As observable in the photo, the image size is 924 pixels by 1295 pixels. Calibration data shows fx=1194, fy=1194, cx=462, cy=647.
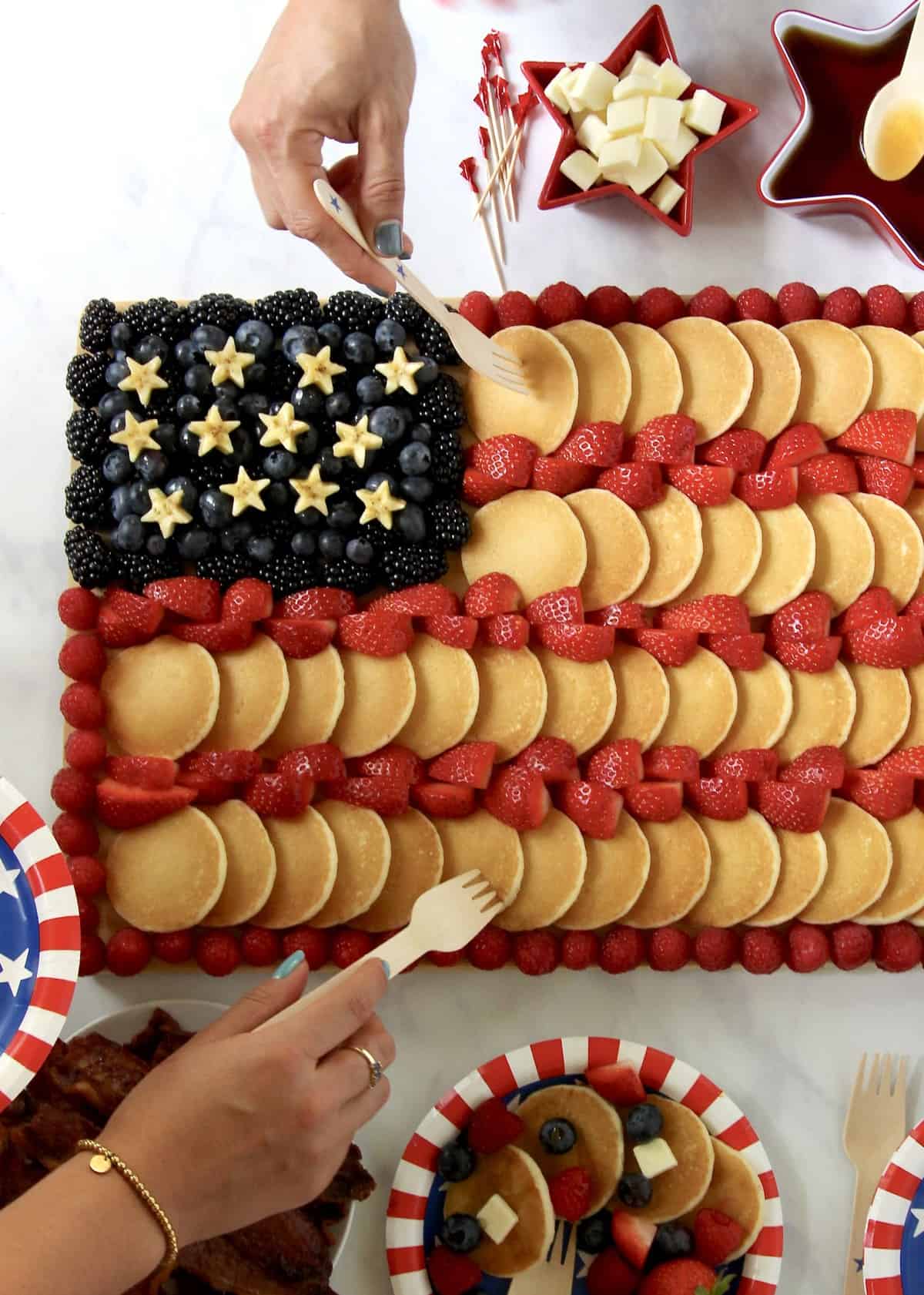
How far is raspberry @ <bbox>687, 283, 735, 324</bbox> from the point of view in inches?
78.5

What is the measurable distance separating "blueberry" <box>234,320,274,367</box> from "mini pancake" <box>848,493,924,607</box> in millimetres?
989

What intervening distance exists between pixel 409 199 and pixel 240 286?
337 mm

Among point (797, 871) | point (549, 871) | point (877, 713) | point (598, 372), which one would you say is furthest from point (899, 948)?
point (598, 372)

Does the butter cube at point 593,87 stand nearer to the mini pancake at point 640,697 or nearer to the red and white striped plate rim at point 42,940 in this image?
the mini pancake at point 640,697

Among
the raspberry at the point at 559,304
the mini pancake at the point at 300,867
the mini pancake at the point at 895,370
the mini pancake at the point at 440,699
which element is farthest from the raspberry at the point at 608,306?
the mini pancake at the point at 300,867

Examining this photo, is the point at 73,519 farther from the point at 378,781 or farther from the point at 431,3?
the point at 431,3

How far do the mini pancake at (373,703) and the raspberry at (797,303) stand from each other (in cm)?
87

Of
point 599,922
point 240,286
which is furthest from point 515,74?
point 599,922

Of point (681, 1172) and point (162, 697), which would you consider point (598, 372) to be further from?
point (681, 1172)

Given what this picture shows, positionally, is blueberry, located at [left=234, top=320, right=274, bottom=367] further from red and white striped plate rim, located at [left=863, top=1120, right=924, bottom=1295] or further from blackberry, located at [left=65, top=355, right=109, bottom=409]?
red and white striped plate rim, located at [left=863, top=1120, right=924, bottom=1295]

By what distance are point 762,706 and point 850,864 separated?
0.29 metres

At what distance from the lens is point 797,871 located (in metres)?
1.89

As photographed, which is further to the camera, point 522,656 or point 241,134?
point 522,656

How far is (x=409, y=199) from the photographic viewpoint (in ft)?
6.93
